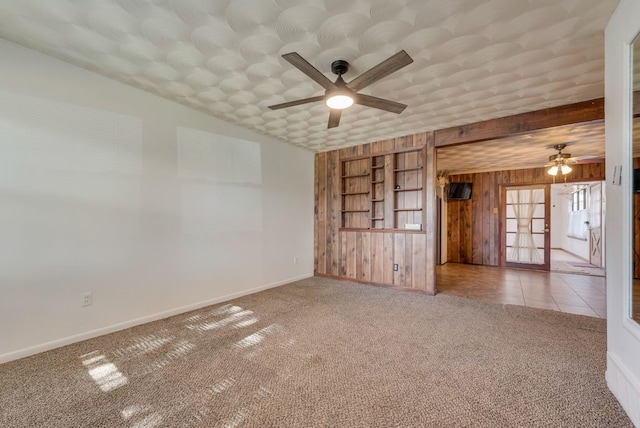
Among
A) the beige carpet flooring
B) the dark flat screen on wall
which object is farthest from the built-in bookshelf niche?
the dark flat screen on wall

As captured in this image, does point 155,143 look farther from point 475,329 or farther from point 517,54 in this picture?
point 475,329

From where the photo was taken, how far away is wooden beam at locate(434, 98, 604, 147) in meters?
3.02

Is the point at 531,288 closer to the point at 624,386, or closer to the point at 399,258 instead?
the point at 399,258

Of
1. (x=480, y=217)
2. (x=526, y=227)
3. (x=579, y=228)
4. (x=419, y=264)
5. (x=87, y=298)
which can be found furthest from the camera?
(x=579, y=228)

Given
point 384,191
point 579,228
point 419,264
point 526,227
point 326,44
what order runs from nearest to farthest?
point 326,44
point 419,264
point 384,191
point 526,227
point 579,228

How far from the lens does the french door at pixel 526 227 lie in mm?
6262

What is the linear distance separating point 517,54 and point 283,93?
2.18 meters

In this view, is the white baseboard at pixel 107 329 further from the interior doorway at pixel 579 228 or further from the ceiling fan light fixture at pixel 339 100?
the interior doorway at pixel 579 228

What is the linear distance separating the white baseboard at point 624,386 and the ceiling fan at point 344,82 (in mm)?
2340

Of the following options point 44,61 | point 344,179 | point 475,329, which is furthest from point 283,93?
point 475,329

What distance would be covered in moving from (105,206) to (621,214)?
4.15m

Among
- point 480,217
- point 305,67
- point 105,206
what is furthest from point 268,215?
point 480,217

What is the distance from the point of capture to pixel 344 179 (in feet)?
17.0

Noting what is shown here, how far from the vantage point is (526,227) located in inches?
259
